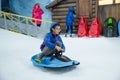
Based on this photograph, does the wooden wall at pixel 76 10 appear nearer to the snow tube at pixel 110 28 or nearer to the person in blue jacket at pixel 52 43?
the snow tube at pixel 110 28

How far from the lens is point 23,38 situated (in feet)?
30.5

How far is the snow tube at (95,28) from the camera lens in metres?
9.77

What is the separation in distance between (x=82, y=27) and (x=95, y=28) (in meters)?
0.59

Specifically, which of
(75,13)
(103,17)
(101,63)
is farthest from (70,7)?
(101,63)

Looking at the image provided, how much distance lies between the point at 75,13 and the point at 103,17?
1.24 metres

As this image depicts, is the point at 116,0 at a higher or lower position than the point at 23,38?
higher

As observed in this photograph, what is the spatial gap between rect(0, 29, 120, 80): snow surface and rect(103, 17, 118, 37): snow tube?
3.12 ft

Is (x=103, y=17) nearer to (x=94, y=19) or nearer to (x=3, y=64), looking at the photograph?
(x=94, y=19)

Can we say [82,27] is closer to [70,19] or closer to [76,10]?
[70,19]

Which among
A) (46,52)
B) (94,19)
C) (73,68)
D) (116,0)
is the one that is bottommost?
(73,68)

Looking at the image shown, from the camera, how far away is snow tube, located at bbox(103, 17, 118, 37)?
959cm

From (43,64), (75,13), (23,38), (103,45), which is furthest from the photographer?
(75,13)

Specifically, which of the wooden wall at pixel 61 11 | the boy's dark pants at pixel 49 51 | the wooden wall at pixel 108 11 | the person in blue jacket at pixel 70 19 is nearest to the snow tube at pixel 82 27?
the person in blue jacket at pixel 70 19

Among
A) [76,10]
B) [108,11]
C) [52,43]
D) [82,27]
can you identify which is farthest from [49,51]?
[76,10]
